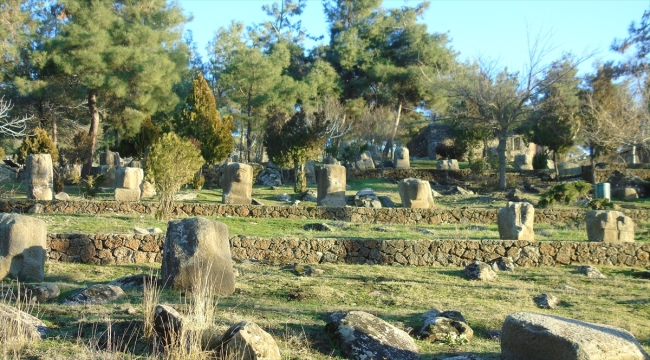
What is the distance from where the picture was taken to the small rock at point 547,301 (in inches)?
418

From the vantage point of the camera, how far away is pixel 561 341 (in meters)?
6.32

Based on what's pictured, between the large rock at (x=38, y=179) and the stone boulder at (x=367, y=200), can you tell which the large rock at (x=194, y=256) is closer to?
the large rock at (x=38, y=179)

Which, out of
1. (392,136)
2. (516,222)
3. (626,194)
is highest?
(392,136)

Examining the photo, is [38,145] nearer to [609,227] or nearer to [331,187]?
[331,187]

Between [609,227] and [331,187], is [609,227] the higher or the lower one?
the lower one

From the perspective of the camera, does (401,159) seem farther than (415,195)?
Yes

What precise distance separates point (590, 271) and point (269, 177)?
21.2 meters

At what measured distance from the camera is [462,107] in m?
37.7

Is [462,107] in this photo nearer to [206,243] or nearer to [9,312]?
[206,243]

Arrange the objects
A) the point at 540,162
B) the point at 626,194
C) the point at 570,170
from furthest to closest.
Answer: the point at 540,162, the point at 570,170, the point at 626,194

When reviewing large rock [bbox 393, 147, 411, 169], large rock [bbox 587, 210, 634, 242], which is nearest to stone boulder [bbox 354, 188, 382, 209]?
large rock [bbox 587, 210, 634, 242]

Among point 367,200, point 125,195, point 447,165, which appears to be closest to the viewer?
point 125,195

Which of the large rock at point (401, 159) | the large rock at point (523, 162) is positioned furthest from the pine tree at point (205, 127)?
the large rock at point (523, 162)

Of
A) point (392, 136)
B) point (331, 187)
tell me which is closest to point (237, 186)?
point (331, 187)
